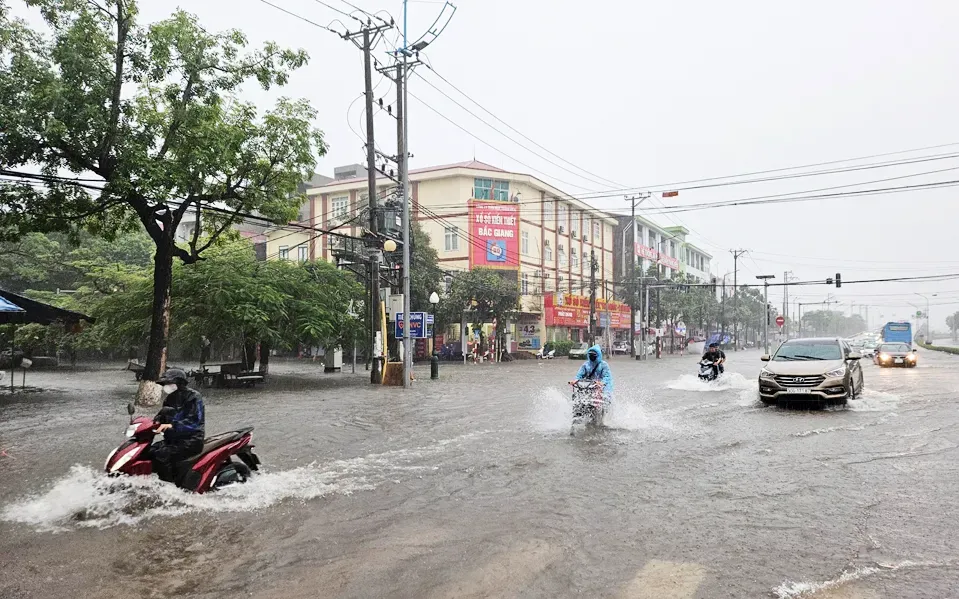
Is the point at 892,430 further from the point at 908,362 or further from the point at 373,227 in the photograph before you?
the point at 908,362

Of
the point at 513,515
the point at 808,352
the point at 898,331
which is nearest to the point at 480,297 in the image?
the point at 808,352

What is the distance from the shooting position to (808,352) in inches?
586

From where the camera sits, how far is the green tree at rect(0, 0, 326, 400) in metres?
13.8

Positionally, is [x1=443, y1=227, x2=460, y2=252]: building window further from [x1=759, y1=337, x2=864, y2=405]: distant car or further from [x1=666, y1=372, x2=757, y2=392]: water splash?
[x1=759, y1=337, x2=864, y2=405]: distant car

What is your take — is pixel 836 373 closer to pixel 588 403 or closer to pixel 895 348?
pixel 588 403

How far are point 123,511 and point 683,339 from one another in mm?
68073

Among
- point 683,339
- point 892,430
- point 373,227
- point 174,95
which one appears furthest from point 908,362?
point 683,339

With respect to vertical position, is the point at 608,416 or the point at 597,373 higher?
the point at 597,373

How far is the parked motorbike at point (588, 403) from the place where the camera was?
10977mm

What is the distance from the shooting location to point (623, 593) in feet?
13.8

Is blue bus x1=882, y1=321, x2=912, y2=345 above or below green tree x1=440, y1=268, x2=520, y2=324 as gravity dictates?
below

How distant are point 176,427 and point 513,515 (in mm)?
3415

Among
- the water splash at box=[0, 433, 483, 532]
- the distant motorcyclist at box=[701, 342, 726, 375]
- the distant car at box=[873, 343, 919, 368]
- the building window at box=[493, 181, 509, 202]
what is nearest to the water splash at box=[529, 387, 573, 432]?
the water splash at box=[0, 433, 483, 532]

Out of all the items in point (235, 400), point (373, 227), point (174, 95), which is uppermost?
point (174, 95)
